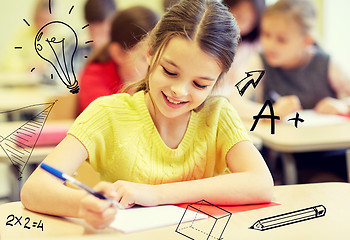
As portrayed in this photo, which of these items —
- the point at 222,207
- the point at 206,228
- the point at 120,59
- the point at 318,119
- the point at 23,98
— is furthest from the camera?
the point at 23,98

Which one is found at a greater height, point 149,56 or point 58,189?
point 149,56

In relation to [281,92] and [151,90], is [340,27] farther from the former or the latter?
[151,90]

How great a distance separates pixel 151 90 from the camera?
0.88 metres

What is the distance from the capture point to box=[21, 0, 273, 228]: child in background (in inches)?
32.4

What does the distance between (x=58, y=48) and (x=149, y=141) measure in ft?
0.84

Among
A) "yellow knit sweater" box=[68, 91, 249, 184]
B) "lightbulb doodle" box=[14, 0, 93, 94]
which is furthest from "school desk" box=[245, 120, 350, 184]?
"lightbulb doodle" box=[14, 0, 93, 94]

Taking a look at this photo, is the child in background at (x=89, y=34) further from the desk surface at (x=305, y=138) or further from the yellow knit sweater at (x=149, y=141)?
the desk surface at (x=305, y=138)

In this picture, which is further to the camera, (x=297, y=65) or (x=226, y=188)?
(x=297, y=65)

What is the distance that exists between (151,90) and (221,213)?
0.71ft

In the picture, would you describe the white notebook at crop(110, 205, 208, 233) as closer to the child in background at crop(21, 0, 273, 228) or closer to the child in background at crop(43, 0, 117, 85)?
the child in background at crop(21, 0, 273, 228)

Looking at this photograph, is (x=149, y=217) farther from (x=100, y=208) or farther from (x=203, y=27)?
(x=203, y=27)

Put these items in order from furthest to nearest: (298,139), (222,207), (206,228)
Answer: (298,139) < (222,207) < (206,228)

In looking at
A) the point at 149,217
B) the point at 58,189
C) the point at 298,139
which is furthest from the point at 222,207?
the point at 298,139

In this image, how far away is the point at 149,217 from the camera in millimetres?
776
